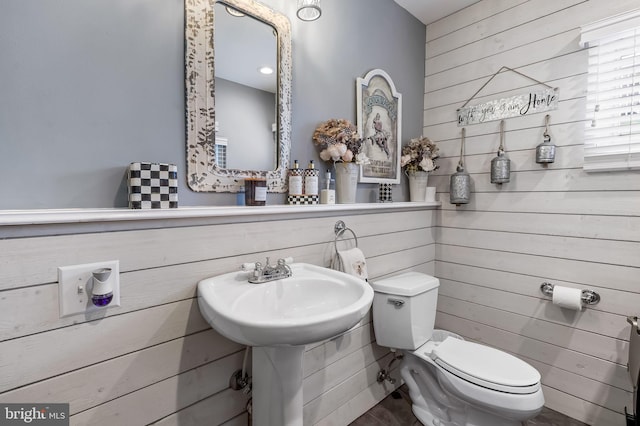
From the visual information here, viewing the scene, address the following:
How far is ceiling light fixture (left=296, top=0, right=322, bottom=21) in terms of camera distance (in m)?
1.34

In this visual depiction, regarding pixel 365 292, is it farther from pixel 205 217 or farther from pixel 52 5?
pixel 52 5

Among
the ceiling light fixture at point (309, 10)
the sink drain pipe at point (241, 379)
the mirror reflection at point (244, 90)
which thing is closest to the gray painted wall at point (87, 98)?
the mirror reflection at point (244, 90)

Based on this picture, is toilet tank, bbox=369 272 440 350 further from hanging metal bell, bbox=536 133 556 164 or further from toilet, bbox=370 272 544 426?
hanging metal bell, bbox=536 133 556 164

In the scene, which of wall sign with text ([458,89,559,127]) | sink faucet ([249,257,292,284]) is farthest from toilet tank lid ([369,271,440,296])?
wall sign with text ([458,89,559,127])

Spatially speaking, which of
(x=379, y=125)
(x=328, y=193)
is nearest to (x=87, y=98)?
(x=328, y=193)

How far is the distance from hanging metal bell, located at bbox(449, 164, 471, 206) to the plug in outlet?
6.31 ft

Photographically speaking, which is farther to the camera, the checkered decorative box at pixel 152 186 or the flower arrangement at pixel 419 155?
the flower arrangement at pixel 419 155

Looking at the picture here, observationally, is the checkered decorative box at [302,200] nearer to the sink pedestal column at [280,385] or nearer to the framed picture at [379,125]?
the framed picture at [379,125]

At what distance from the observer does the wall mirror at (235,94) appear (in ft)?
3.76

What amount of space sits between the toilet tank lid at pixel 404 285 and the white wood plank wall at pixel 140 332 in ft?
1.32

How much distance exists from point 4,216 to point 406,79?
2193mm

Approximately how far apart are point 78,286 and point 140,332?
23cm

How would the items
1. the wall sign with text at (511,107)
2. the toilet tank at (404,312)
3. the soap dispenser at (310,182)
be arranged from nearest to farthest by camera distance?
the soap dispenser at (310,182) < the toilet tank at (404,312) < the wall sign with text at (511,107)

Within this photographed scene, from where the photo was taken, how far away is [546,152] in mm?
1658
